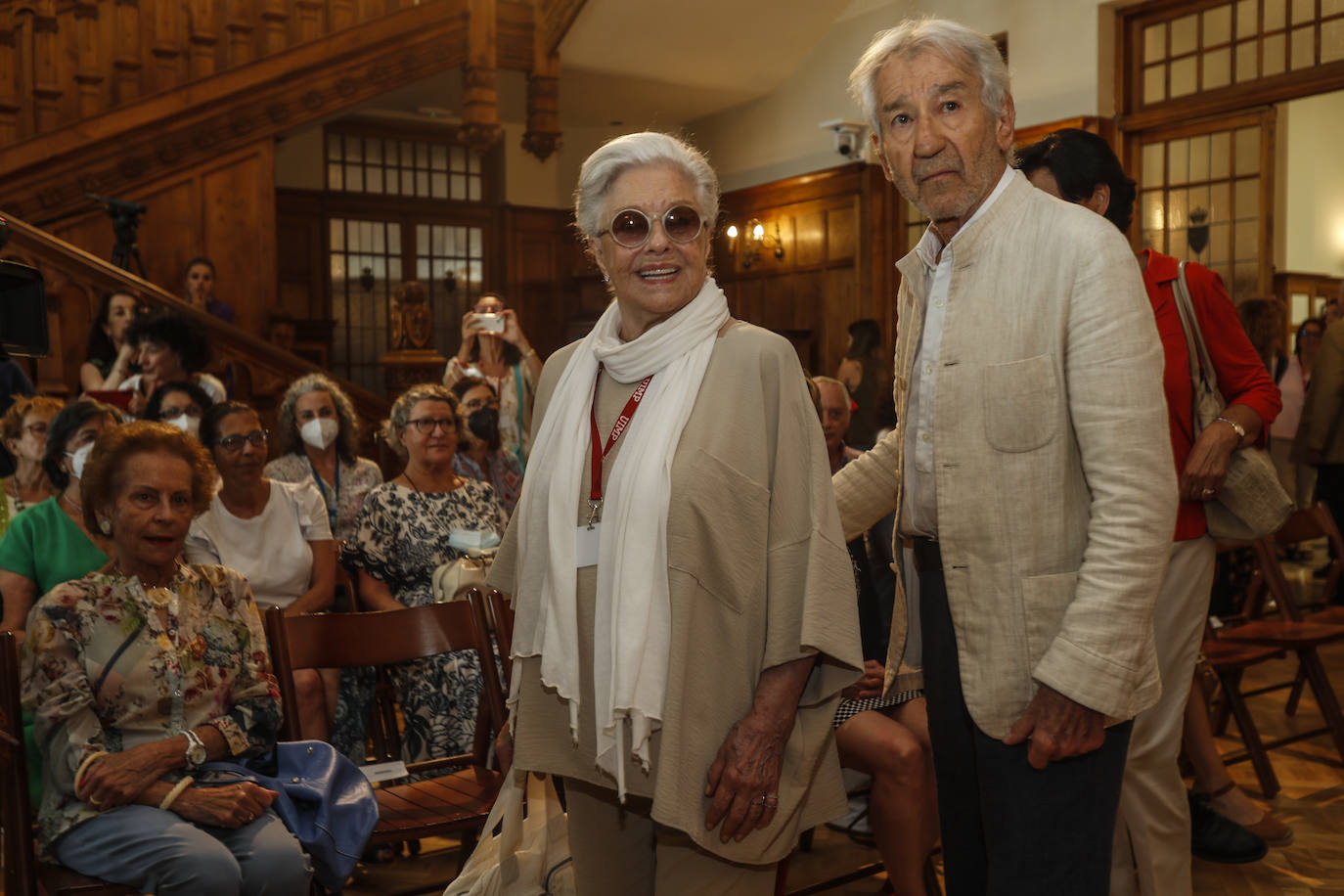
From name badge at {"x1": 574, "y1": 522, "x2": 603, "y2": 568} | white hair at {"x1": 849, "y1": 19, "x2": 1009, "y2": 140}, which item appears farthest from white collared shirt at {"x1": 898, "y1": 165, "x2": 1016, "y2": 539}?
name badge at {"x1": 574, "y1": 522, "x2": 603, "y2": 568}

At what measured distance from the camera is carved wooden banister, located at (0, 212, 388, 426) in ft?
21.8

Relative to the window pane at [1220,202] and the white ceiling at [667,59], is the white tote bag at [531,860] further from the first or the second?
the white ceiling at [667,59]

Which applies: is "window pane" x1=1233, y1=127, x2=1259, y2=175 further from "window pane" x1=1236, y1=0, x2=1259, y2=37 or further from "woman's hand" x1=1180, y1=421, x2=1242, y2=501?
"woman's hand" x1=1180, y1=421, x2=1242, y2=501

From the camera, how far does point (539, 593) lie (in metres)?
1.79

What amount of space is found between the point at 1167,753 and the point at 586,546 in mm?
1501

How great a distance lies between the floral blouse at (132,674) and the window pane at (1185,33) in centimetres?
778

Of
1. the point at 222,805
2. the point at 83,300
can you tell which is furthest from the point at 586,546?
the point at 83,300

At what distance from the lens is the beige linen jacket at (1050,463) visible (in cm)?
145

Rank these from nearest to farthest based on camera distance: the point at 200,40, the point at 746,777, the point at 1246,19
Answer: the point at 746,777
the point at 1246,19
the point at 200,40

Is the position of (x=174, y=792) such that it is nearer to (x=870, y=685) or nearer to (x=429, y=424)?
(x=870, y=685)

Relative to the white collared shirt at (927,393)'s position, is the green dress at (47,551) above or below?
below

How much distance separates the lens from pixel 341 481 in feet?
15.8

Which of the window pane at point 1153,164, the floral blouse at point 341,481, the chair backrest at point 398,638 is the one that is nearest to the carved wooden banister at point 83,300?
the floral blouse at point 341,481

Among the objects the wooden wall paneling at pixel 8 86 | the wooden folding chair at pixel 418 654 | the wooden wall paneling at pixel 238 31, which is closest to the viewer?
the wooden folding chair at pixel 418 654
